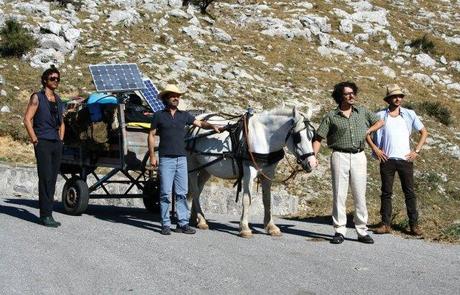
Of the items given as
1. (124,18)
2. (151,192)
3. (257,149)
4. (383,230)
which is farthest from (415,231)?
(124,18)

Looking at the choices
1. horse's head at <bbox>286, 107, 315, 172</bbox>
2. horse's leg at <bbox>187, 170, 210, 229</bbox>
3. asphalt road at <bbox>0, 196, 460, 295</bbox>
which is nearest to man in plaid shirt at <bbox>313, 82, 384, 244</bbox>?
horse's head at <bbox>286, 107, 315, 172</bbox>

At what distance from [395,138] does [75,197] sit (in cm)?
558

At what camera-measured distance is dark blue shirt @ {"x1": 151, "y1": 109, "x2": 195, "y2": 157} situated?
982cm

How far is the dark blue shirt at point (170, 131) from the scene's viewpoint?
982 cm

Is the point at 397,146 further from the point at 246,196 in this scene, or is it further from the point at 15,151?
the point at 15,151

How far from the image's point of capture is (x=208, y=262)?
26.0ft

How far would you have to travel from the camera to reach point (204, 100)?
21906 millimetres

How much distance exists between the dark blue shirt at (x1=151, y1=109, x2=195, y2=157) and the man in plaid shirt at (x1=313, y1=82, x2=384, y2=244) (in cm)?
202

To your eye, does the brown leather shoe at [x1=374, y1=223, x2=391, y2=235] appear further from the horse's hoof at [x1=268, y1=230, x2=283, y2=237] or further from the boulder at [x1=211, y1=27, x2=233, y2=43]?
the boulder at [x1=211, y1=27, x2=233, y2=43]

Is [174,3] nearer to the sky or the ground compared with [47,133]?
nearer to the sky

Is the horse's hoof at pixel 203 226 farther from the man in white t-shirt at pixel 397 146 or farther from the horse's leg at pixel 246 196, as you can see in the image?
the man in white t-shirt at pixel 397 146

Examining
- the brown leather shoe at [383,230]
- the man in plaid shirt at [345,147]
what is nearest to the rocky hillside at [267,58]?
the brown leather shoe at [383,230]

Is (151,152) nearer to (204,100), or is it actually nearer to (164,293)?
(164,293)

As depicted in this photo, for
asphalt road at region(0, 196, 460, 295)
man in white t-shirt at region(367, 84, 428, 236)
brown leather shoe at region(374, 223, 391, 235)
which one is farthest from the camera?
brown leather shoe at region(374, 223, 391, 235)
